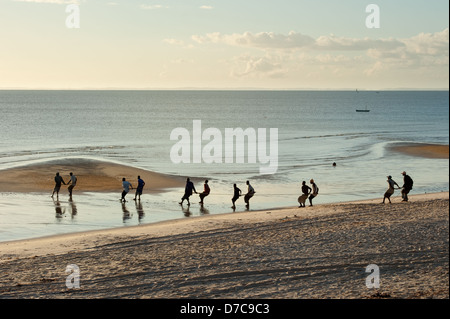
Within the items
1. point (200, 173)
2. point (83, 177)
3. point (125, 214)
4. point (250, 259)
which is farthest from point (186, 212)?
point (200, 173)

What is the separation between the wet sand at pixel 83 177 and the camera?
3353 centimetres

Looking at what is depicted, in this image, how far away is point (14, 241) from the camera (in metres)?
19.8

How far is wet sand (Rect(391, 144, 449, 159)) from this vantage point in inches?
2076

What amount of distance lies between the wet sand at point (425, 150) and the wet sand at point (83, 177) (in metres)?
26.6

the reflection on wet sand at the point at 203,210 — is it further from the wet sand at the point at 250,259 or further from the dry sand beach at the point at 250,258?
the wet sand at the point at 250,259

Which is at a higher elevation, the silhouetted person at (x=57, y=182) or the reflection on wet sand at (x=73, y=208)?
the silhouetted person at (x=57, y=182)

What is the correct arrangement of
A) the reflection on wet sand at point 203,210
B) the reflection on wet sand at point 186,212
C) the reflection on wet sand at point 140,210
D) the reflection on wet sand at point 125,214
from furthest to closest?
the reflection on wet sand at point 203,210
the reflection on wet sand at point 186,212
the reflection on wet sand at point 140,210
the reflection on wet sand at point 125,214

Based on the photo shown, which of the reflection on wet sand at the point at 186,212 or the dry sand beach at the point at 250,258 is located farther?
the reflection on wet sand at the point at 186,212

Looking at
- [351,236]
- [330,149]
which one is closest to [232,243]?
[351,236]

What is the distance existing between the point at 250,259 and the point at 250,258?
110mm

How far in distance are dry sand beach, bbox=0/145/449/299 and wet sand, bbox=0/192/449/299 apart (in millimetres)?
26

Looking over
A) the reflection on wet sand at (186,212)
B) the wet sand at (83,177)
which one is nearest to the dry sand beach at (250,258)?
the reflection on wet sand at (186,212)

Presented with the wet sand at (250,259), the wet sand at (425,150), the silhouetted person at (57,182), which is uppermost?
the wet sand at (425,150)
